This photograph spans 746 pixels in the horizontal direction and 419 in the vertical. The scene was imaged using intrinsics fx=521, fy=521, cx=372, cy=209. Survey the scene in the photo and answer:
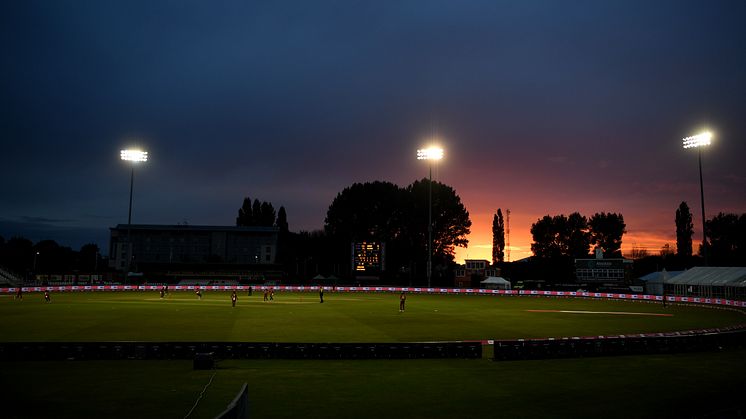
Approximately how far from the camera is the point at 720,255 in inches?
5246

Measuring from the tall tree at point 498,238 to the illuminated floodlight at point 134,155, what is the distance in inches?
4135

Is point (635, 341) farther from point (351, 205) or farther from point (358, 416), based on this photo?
point (351, 205)

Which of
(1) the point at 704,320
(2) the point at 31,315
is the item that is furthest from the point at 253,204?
(1) the point at 704,320

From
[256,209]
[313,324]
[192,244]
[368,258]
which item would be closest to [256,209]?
[256,209]

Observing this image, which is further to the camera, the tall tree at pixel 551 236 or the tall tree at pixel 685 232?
the tall tree at pixel 551 236

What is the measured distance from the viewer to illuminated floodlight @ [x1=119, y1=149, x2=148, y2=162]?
278 feet

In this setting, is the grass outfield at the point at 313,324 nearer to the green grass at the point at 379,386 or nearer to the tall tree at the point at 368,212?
the green grass at the point at 379,386

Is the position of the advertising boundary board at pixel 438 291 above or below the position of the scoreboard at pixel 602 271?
below

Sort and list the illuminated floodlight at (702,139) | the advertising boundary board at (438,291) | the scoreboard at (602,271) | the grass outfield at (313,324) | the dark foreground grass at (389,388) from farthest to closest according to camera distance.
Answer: the scoreboard at (602,271) → the advertising boundary board at (438,291) → the illuminated floodlight at (702,139) → the grass outfield at (313,324) → the dark foreground grass at (389,388)

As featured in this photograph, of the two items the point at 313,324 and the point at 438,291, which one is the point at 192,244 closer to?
the point at 438,291

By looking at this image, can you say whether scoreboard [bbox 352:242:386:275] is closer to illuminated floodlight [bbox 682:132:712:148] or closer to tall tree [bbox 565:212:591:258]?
illuminated floodlight [bbox 682:132:712:148]

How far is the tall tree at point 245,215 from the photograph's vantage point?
160775 millimetres

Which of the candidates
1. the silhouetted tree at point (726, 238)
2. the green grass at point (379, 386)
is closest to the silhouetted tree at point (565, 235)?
the silhouetted tree at point (726, 238)

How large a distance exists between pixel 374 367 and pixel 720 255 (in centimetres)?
14391
